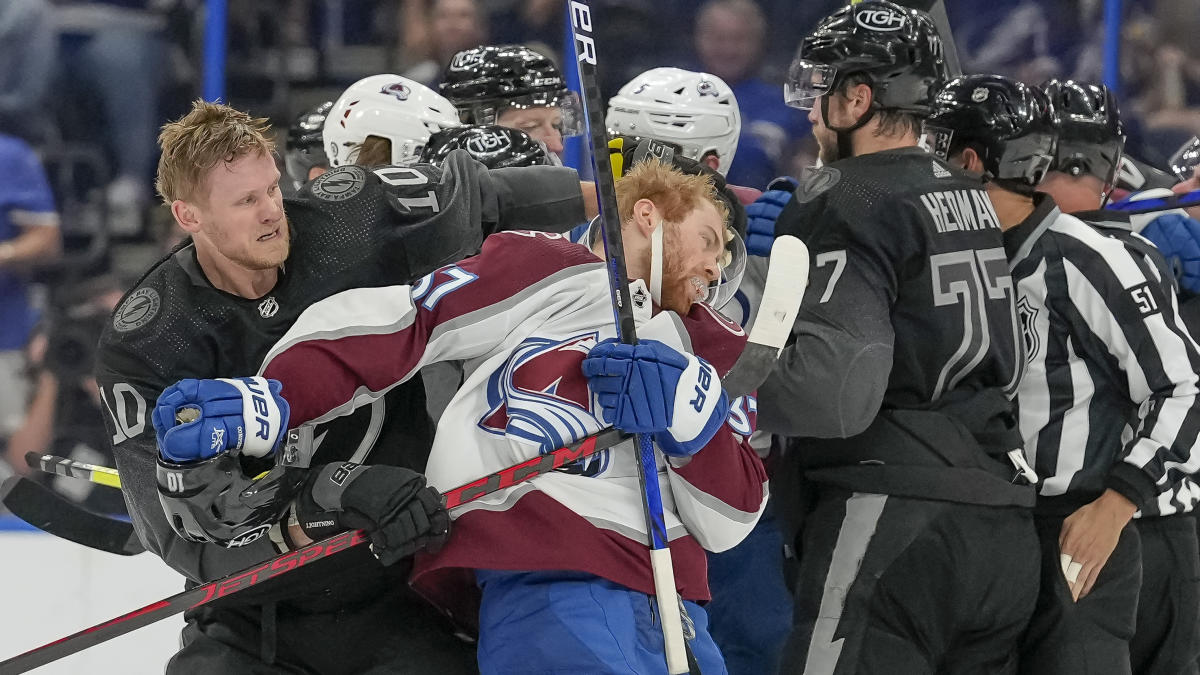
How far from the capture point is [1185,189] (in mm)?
3506

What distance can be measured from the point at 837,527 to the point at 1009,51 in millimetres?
3463

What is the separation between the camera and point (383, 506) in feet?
6.14

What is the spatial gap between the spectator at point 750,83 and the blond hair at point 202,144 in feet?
10.7

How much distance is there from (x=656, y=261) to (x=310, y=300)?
52 centimetres

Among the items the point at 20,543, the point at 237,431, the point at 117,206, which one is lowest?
the point at 20,543

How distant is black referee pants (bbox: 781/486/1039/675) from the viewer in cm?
249

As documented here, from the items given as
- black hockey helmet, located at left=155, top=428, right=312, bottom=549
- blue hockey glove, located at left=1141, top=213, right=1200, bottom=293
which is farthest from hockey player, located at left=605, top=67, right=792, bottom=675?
black hockey helmet, located at left=155, top=428, right=312, bottom=549

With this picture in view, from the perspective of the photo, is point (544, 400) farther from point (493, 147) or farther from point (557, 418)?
point (493, 147)

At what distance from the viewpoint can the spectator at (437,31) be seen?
5.15 meters

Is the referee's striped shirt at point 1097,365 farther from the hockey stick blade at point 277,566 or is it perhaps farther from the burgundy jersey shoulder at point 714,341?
the hockey stick blade at point 277,566

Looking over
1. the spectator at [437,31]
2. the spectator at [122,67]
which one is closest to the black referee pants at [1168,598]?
the spectator at [437,31]

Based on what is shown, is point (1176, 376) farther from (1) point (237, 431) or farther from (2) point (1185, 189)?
(1) point (237, 431)

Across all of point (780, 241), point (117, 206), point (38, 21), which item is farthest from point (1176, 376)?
point (38, 21)

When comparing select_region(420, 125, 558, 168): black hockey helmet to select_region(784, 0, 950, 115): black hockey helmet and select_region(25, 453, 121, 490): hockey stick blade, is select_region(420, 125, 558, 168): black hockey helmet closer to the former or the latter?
select_region(784, 0, 950, 115): black hockey helmet
